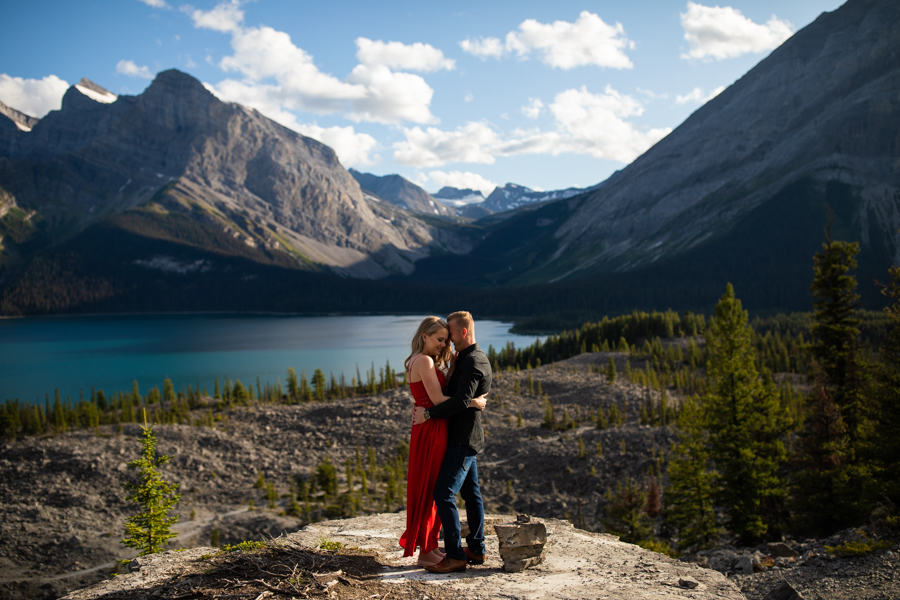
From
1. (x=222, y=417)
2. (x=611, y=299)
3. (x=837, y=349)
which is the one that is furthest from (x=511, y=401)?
(x=611, y=299)

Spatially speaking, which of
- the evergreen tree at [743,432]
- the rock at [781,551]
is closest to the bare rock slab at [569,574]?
the rock at [781,551]

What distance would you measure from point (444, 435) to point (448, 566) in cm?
162

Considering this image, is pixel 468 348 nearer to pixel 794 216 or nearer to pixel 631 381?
pixel 631 381

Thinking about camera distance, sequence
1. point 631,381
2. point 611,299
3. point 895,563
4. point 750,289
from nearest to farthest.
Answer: point 895,563 < point 631,381 < point 750,289 < point 611,299

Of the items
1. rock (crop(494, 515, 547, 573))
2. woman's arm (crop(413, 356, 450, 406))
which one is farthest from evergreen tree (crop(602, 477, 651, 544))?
woman's arm (crop(413, 356, 450, 406))

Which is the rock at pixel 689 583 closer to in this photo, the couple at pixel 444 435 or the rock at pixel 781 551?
the couple at pixel 444 435

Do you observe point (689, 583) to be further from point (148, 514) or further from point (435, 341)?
point (148, 514)

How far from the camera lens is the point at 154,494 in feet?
44.6

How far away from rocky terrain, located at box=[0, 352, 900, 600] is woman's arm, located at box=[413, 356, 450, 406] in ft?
15.4

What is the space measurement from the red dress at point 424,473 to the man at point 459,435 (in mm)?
110

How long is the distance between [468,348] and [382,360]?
80130 mm

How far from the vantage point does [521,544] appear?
7.12 meters

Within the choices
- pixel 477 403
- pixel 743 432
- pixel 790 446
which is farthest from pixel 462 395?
pixel 790 446

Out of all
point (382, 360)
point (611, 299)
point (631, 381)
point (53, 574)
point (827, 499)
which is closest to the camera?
point (827, 499)
